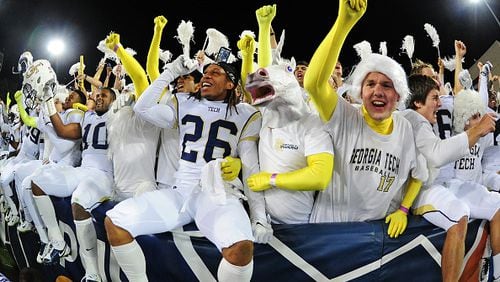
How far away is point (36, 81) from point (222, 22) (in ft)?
26.4

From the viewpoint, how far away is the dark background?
38.5 feet

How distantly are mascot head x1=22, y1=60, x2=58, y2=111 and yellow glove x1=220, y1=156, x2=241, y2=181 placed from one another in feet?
5.97

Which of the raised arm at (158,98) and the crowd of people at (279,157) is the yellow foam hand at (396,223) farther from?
the raised arm at (158,98)

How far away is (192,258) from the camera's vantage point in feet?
10.2

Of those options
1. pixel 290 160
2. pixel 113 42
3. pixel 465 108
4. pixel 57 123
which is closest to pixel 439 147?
pixel 465 108

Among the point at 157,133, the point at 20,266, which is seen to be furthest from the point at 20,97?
the point at 157,133

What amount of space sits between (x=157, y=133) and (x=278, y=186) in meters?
1.22

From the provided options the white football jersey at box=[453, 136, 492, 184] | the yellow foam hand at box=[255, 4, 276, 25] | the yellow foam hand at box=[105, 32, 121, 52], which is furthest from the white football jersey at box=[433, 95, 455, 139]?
the yellow foam hand at box=[105, 32, 121, 52]

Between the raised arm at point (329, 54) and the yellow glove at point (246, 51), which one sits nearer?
the raised arm at point (329, 54)

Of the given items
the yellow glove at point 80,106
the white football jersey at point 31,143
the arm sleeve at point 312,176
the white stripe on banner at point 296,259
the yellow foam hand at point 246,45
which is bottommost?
the white football jersey at point 31,143

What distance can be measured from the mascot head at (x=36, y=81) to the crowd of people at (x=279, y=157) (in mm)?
739

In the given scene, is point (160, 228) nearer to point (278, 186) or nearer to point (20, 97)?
point (278, 186)

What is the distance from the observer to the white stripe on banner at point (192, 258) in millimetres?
3096

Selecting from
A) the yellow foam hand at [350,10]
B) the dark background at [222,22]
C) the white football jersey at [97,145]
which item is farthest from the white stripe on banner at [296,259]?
the dark background at [222,22]
